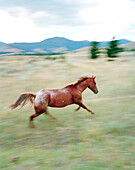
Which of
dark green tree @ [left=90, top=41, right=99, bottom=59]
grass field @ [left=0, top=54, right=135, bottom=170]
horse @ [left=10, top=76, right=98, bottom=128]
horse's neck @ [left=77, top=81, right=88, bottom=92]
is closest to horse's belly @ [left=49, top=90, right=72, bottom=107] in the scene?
horse @ [left=10, top=76, right=98, bottom=128]

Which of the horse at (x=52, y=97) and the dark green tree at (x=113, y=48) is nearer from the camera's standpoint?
the horse at (x=52, y=97)

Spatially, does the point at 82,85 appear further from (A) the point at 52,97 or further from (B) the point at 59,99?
(A) the point at 52,97

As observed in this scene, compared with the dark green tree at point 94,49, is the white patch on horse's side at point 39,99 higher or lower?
lower

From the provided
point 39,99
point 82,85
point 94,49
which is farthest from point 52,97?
point 94,49

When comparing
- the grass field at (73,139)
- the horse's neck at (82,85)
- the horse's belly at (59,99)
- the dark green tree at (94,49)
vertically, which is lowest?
the grass field at (73,139)

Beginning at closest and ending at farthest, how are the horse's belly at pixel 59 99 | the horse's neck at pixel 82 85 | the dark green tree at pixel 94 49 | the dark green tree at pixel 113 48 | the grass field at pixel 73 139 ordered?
the grass field at pixel 73 139
the horse's belly at pixel 59 99
the horse's neck at pixel 82 85
the dark green tree at pixel 113 48
the dark green tree at pixel 94 49

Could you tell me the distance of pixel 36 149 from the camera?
455cm

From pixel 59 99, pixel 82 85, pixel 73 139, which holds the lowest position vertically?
pixel 73 139

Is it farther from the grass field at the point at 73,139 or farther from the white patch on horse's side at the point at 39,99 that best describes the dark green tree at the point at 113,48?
the white patch on horse's side at the point at 39,99

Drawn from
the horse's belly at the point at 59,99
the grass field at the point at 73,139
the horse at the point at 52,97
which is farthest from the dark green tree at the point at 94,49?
the horse's belly at the point at 59,99

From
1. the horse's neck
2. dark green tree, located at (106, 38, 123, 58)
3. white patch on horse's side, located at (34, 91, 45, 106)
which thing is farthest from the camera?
dark green tree, located at (106, 38, 123, 58)

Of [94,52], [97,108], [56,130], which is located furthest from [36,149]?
[94,52]

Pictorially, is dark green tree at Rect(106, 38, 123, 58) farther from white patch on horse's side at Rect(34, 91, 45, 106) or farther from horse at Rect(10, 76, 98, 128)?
white patch on horse's side at Rect(34, 91, 45, 106)

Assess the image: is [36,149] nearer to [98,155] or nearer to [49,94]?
[98,155]
